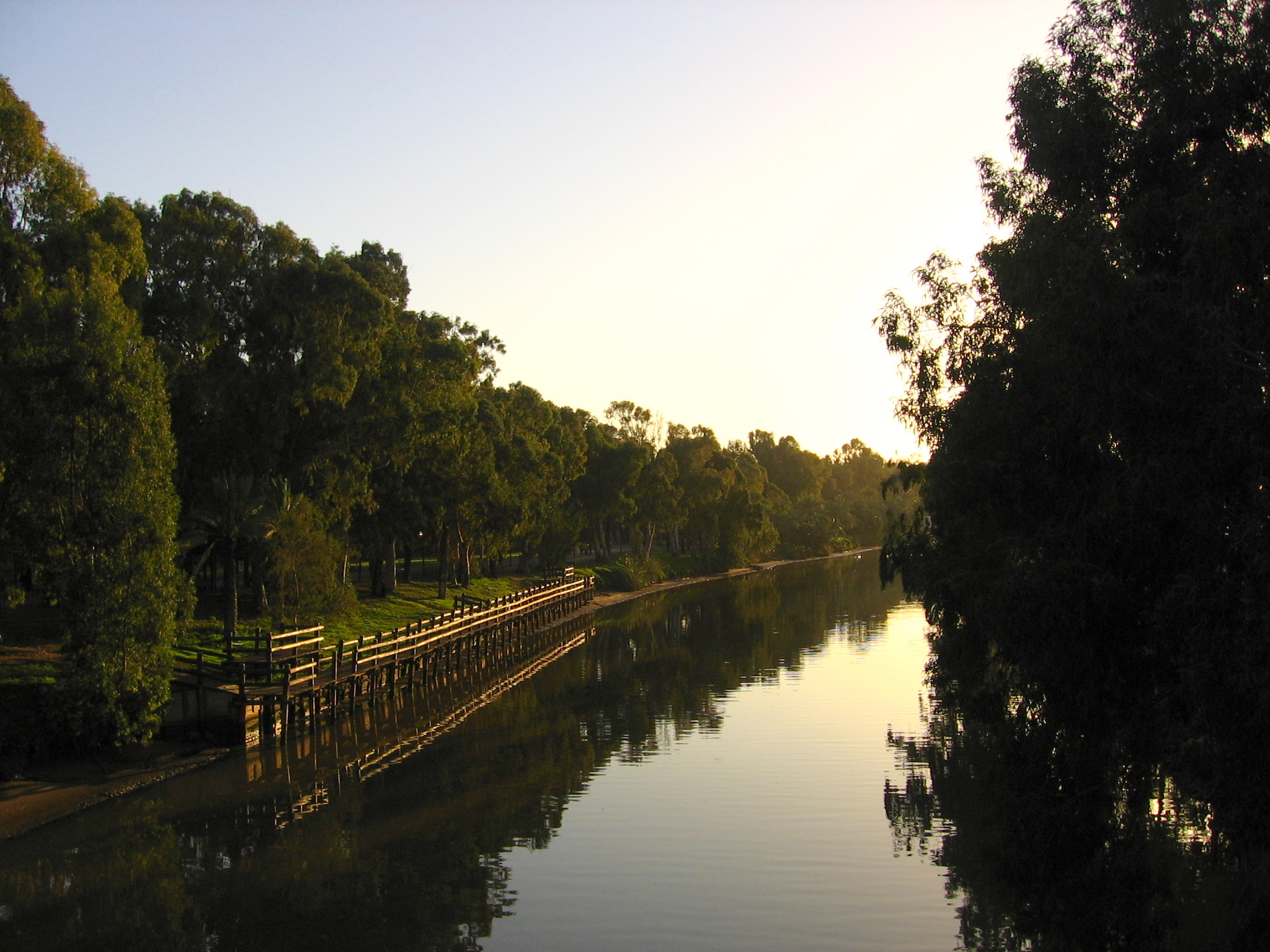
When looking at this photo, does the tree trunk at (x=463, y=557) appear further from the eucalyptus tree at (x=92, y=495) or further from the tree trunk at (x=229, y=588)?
the eucalyptus tree at (x=92, y=495)

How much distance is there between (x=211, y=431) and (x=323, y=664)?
36.0ft

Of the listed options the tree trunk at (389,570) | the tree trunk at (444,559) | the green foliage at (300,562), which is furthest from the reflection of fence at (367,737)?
the tree trunk at (444,559)

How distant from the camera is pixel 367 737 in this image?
30656 millimetres

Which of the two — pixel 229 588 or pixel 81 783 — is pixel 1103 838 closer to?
pixel 81 783

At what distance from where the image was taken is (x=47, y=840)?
1994 cm

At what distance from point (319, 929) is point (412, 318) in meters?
38.1

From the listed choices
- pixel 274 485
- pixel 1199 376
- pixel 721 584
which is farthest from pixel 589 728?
pixel 721 584

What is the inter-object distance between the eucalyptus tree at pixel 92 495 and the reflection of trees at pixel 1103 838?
671 inches

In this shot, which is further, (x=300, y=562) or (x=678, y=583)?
(x=678, y=583)

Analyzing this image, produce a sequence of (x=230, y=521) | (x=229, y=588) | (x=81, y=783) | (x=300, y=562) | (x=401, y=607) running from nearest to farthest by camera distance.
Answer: (x=81, y=783)
(x=230, y=521)
(x=229, y=588)
(x=300, y=562)
(x=401, y=607)

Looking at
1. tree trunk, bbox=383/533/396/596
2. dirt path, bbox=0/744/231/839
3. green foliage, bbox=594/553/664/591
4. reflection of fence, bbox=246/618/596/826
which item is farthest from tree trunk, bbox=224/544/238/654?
green foliage, bbox=594/553/664/591

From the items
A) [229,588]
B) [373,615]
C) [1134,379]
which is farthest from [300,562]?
[1134,379]

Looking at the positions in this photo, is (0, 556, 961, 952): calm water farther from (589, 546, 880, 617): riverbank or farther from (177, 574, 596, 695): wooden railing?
(589, 546, 880, 617): riverbank

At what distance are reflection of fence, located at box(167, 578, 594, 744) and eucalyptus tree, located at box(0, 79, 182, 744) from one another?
11.5 feet
